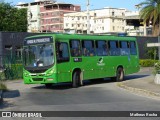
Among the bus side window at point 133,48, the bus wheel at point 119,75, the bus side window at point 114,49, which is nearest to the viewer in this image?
the bus side window at point 114,49

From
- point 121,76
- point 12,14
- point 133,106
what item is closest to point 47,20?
point 12,14

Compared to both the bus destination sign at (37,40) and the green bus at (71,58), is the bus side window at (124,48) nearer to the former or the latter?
the green bus at (71,58)

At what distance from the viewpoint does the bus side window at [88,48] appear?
24.0m

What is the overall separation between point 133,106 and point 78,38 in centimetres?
1001

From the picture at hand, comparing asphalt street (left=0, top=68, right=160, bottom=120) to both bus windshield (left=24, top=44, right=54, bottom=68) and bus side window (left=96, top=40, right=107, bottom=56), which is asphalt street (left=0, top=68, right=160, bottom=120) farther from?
bus side window (left=96, top=40, right=107, bottom=56)

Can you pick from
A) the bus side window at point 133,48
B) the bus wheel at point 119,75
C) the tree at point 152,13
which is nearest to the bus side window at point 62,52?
the bus wheel at point 119,75

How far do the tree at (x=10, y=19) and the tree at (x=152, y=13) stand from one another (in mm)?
27513

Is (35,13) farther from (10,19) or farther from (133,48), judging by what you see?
(133,48)

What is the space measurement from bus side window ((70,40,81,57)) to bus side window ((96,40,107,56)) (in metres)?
2.03

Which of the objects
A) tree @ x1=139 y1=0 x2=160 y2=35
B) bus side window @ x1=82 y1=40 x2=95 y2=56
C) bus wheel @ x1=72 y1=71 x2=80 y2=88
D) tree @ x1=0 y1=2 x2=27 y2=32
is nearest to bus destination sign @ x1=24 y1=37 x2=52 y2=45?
bus wheel @ x1=72 y1=71 x2=80 y2=88

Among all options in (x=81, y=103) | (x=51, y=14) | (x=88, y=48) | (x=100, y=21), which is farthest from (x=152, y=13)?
(x=51, y=14)

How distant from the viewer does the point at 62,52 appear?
22.0 metres

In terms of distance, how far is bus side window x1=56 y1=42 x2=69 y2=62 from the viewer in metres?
21.7

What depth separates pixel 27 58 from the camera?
22.6 meters
